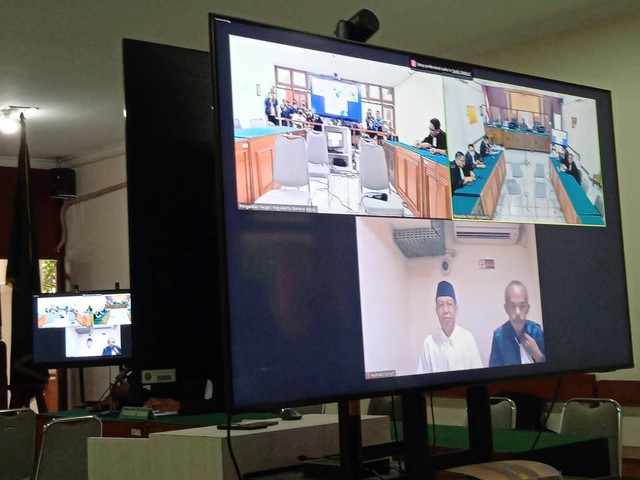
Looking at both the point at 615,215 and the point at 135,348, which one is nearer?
the point at 135,348

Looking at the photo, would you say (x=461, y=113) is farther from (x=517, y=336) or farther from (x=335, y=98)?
(x=517, y=336)

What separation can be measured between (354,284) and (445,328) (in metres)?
0.18

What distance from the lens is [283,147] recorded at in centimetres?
111

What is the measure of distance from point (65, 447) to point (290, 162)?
2.61 m

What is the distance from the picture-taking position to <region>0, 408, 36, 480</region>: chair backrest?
378 cm

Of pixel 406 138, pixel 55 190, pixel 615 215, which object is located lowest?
pixel 615 215

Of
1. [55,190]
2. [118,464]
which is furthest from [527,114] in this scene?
[55,190]

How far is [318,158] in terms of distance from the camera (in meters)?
1.12

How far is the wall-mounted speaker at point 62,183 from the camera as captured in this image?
8008 mm

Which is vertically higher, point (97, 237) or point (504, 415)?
point (97, 237)

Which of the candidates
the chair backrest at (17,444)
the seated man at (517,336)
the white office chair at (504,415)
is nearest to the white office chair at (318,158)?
the seated man at (517,336)

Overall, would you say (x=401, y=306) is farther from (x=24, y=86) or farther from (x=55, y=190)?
(x=55, y=190)

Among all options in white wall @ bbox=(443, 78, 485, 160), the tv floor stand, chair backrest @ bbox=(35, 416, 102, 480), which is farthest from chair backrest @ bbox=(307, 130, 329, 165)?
chair backrest @ bbox=(35, 416, 102, 480)

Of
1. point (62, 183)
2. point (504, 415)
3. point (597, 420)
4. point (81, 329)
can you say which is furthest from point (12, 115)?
point (597, 420)
